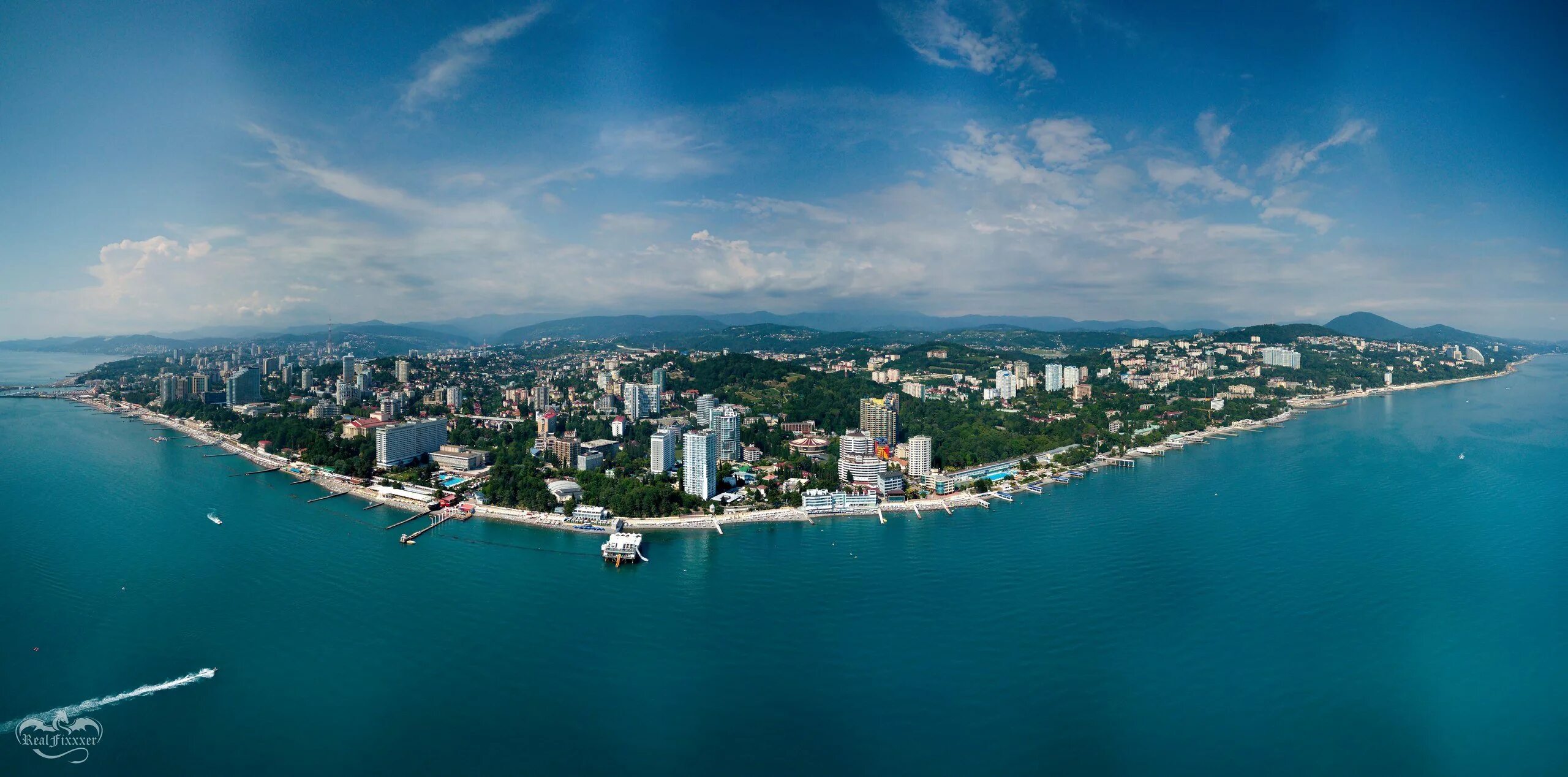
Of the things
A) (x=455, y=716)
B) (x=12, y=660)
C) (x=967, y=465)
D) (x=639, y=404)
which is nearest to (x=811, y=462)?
(x=967, y=465)

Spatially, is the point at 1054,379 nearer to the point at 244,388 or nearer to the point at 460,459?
the point at 460,459

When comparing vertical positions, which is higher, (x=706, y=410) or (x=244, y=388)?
(x=244, y=388)

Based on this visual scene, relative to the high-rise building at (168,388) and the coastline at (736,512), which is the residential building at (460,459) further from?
the high-rise building at (168,388)

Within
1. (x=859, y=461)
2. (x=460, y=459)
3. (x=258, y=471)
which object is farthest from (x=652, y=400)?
(x=258, y=471)

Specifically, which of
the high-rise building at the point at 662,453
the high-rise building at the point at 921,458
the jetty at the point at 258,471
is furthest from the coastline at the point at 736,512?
the high-rise building at the point at 662,453

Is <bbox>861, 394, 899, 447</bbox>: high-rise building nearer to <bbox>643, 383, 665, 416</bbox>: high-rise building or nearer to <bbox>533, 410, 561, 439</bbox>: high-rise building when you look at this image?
<bbox>643, 383, 665, 416</bbox>: high-rise building
